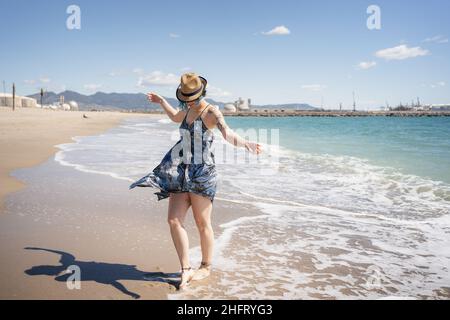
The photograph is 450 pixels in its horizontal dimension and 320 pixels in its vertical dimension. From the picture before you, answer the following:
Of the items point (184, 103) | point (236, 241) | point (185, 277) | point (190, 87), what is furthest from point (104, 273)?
point (190, 87)

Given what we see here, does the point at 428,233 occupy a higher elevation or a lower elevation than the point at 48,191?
lower

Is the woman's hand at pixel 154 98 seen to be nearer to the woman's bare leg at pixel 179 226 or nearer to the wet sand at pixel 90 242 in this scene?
the woman's bare leg at pixel 179 226

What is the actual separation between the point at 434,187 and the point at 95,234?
8164 mm

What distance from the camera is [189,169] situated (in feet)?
11.2

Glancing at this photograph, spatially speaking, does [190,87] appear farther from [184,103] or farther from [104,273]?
[104,273]

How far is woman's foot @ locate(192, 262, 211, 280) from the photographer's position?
11.7ft

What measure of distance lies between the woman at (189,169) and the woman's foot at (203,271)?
0.02 meters

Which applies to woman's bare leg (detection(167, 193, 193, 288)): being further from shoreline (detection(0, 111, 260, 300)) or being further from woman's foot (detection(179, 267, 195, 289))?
shoreline (detection(0, 111, 260, 300))

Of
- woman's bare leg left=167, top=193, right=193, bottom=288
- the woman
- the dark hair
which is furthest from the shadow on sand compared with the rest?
the dark hair

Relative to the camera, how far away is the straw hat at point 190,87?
11.2 ft

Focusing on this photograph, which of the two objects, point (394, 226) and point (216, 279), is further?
point (394, 226)
